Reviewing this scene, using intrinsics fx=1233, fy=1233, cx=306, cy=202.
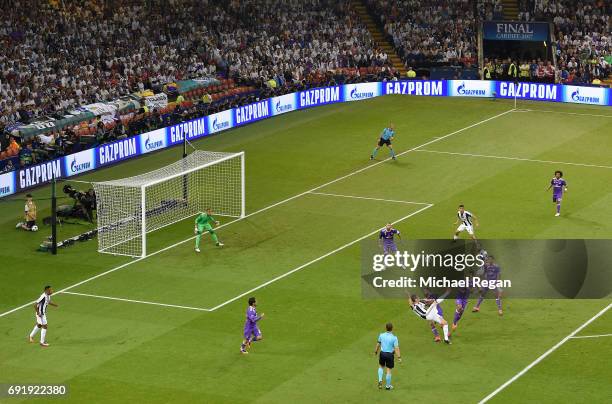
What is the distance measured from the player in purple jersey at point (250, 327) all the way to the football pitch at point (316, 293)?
1.28 ft

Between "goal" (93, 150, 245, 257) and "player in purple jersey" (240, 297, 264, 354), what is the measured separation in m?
10.2

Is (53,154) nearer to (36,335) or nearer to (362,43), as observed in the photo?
(36,335)

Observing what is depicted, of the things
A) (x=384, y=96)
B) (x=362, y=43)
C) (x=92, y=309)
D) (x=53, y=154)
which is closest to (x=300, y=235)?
(x=92, y=309)

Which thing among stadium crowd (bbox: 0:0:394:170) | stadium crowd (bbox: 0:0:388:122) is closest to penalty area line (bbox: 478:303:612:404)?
stadium crowd (bbox: 0:0:394:170)

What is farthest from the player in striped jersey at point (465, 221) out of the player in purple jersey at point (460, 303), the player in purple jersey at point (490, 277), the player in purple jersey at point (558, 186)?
the player in purple jersey at point (460, 303)

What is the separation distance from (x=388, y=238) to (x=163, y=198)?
11.3m

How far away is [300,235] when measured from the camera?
4512 centimetres

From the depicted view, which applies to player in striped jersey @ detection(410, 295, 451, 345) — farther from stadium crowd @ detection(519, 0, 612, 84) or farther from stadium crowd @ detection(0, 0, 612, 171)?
stadium crowd @ detection(519, 0, 612, 84)

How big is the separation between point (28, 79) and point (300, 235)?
21.6 m

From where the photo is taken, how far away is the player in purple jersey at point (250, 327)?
32.8 metres

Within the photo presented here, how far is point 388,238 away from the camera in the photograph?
40844mm

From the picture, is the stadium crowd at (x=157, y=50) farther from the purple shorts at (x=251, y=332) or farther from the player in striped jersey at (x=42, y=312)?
the purple shorts at (x=251, y=332)

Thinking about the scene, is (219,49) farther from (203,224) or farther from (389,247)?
(389,247)

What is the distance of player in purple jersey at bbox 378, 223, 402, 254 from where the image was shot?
40688 mm
